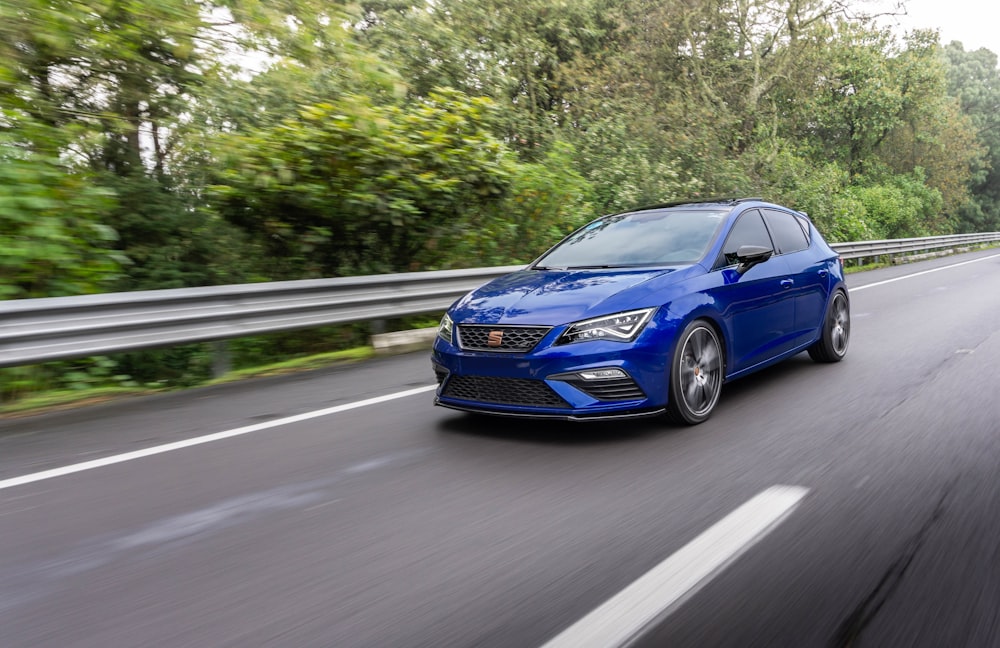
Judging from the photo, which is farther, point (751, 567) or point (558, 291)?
point (558, 291)

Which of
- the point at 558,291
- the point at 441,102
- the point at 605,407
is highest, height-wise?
the point at 441,102

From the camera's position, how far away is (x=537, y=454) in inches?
184

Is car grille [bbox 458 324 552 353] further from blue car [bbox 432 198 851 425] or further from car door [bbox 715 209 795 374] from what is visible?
car door [bbox 715 209 795 374]

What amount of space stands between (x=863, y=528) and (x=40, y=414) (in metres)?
5.85

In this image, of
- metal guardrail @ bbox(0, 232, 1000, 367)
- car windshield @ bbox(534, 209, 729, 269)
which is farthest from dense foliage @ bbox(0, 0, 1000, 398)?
car windshield @ bbox(534, 209, 729, 269)

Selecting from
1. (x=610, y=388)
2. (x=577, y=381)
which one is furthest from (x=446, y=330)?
(x=610, y=388)

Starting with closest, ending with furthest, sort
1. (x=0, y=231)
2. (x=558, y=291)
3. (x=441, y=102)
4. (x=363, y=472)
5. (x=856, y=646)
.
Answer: (x=856, y=646) → (x=363, y=472) → (x=558, y=291) → (x=0, y=231) → (x=441, y=102)

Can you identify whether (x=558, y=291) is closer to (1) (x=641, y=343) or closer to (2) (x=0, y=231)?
(1) (x=641, y=343)

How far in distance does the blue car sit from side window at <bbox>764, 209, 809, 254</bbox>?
0.07 metres

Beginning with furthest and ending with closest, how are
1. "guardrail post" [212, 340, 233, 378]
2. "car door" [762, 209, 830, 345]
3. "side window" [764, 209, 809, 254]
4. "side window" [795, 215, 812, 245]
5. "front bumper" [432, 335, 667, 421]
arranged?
"guardrail post" [212, 340, 233, 378] → "side window" [795, 215, 812, 245] → "side window" [764, 209, 809, 254] → "car door" [762, 209, 830, 345] → "front bumper" [432, 335, 667, 421]

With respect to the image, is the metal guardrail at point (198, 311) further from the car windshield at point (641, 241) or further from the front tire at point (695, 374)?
the front tire at point (695, 374)

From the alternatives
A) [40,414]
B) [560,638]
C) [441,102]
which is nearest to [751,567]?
[560,638]

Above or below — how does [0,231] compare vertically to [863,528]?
above

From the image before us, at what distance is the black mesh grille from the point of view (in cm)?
473
